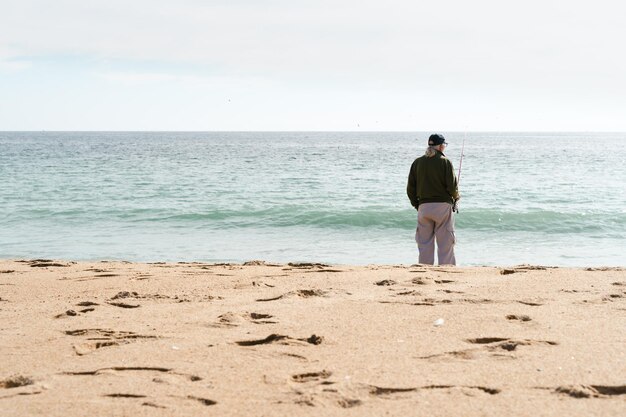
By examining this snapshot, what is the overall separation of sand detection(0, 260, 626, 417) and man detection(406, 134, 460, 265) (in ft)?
4.97

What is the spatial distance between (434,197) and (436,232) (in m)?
0.48

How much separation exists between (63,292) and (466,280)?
154 inches

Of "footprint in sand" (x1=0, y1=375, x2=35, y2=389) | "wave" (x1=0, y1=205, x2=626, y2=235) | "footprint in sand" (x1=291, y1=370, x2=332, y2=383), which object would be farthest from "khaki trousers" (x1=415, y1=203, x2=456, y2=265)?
"wave" (x1=0, y1=205, x2=626, y2=235)

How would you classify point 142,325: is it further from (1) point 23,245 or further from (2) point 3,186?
(2) point 3,186

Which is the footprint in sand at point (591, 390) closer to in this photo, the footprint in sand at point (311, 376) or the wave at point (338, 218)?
→ the footprint in sand at point (311, 376)

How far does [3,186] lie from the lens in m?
23.6

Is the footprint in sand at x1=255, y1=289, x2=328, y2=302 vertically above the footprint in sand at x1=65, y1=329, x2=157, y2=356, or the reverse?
the footprint in sand at x1=65, y1=329, x2=157, y2=356

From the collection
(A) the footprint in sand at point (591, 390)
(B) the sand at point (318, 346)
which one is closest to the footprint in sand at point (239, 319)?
(B) the sand at point (318, 346)

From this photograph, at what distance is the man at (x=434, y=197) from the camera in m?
8.14

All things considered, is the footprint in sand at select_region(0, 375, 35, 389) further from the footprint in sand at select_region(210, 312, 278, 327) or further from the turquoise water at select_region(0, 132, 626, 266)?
the turquoise water at select_region(0, 132, 626, 266)

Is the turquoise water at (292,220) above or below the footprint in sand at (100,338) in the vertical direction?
below

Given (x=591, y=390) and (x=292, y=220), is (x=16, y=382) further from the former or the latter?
(x=292, y=220)

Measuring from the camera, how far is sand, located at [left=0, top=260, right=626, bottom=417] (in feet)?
11.1

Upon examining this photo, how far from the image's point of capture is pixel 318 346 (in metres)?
4.36
